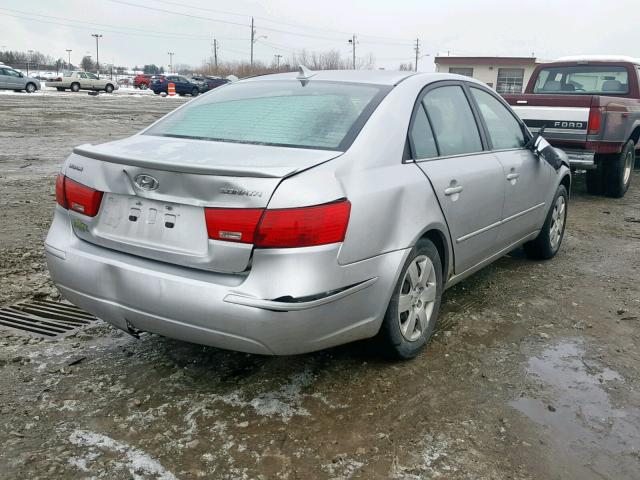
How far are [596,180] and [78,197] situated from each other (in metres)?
8.22

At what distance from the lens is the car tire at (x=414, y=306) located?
3.15m

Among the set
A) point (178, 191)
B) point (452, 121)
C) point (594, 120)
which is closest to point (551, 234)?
point (452, 121)

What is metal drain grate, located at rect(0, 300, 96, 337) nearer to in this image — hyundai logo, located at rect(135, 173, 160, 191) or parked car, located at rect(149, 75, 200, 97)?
hyundai logo, located at rect(135, 173, 160, 191)

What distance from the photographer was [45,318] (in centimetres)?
395

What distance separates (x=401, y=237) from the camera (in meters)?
3.05

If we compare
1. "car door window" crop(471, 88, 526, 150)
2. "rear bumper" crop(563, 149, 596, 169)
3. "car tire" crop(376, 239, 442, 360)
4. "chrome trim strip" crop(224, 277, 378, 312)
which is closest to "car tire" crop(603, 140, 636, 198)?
"rear bumper" crop(563, 149, 596, 169)

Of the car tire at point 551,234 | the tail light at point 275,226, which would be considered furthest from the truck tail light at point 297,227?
the car tire at point 551,234

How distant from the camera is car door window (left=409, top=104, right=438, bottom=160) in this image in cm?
339

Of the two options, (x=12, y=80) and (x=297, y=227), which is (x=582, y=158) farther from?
(x=12, y=80)

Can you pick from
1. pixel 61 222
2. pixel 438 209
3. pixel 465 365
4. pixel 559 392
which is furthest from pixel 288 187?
pixel 559 392

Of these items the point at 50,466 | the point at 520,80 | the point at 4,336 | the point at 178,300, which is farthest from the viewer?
the point at 520,80

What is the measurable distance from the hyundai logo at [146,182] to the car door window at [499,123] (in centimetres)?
253

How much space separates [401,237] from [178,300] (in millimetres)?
1133

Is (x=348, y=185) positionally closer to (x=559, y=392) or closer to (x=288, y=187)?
(x=288, y=187)
